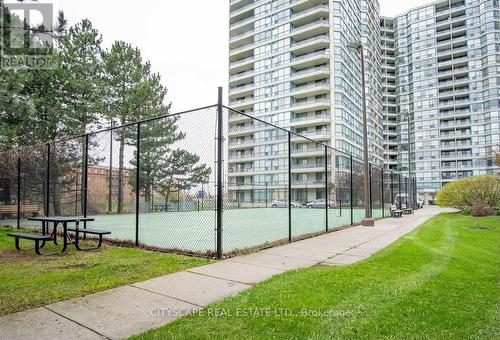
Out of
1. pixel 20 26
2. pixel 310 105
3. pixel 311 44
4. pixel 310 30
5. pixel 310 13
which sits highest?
pixel 310 13

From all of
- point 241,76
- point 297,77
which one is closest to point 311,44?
point 297,77

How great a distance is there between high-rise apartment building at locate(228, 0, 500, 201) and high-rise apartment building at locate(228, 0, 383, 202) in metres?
0.20

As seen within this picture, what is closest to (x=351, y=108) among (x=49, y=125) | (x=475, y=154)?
(x=475, y=154)

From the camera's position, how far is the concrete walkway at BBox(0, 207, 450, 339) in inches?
137

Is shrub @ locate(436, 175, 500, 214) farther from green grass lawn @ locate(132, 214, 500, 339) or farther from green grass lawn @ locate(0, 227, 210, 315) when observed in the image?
green grass lawn @ locate(0, 227, 210, 315)

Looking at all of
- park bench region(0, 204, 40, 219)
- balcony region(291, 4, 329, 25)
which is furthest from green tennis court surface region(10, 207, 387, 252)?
balcony region(291, 4, 329, 25)

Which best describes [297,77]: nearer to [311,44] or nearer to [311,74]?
[311,74]

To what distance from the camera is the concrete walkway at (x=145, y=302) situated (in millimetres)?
3492

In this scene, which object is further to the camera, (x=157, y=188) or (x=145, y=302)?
(x=157, y=188)

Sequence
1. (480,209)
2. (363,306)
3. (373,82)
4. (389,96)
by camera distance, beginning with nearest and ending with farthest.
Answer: (363,306), (480,209), (373,82), (389,96)

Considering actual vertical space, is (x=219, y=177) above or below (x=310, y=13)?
below

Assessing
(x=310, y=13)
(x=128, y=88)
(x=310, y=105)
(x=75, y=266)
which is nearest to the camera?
(x=75, y=266)

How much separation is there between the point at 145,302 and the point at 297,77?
6143 centimetres

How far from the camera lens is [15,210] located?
591 inches
